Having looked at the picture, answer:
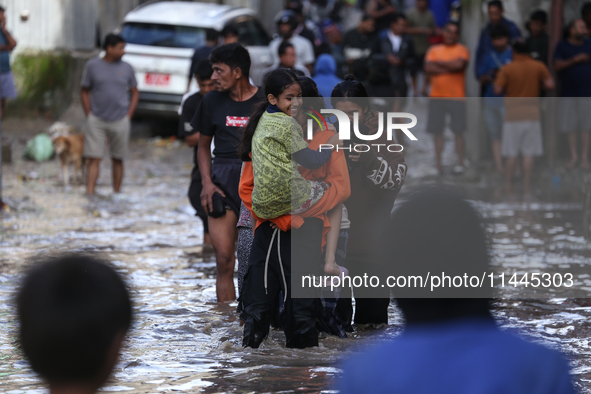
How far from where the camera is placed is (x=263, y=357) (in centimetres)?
485

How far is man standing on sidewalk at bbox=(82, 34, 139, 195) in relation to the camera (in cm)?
1106

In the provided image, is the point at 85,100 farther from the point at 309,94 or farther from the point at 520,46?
the point at 309,94

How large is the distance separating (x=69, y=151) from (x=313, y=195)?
801 centimetres

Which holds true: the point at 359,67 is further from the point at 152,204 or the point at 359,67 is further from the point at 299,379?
the point at 299,379

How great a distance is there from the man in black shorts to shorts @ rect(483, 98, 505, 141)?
6.52 m

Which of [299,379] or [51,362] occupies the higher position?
[51,362]

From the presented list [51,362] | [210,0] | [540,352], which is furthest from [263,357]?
[210,0]

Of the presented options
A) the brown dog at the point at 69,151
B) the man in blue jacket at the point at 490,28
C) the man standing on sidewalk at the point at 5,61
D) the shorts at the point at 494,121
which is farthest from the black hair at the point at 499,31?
the man standing on sidewalk at the point at 5,61

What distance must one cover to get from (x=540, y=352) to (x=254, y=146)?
3.32 metres

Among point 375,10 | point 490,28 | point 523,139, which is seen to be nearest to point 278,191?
point 523,139

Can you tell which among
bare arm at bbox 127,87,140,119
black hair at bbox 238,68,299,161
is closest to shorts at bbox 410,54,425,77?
bare arm at bbox 127,87,140,119

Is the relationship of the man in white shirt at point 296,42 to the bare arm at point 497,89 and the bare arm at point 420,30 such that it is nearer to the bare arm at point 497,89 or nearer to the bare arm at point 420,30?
the bare arm at point 497,89

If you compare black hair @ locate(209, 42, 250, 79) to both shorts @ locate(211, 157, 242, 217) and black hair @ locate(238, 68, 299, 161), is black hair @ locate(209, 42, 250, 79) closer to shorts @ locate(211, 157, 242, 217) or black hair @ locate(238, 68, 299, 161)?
shorts @ locate(211, 157, 242, 217)

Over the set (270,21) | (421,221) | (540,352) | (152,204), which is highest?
(270,21)
